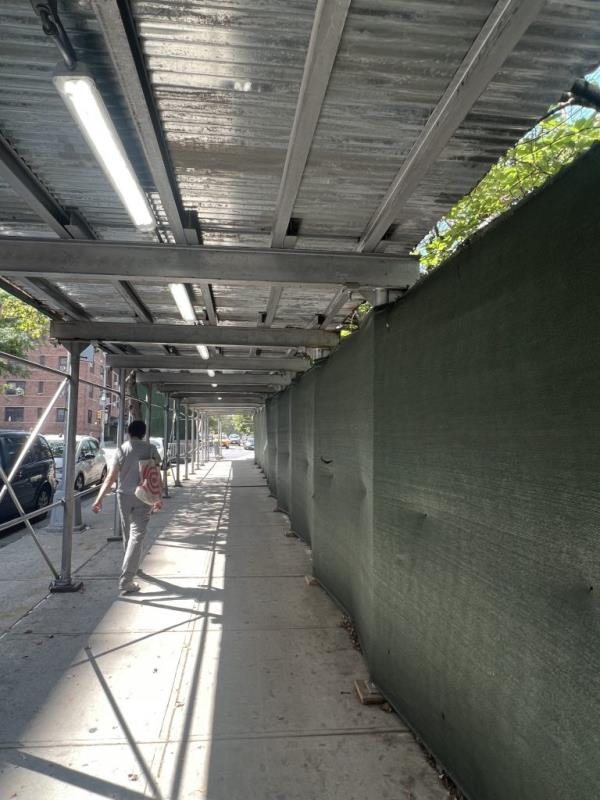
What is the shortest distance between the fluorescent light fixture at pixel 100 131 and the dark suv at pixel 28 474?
6.75 m

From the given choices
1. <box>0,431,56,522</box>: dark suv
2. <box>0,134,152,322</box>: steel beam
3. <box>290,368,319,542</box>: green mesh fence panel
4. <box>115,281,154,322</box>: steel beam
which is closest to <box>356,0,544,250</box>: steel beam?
<box>0,134,152,322</box>: steel beam

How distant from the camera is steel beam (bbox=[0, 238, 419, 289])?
385 centimetres

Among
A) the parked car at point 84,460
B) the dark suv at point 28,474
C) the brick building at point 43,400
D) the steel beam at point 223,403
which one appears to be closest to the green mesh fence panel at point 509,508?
the dark suv at point 28,474

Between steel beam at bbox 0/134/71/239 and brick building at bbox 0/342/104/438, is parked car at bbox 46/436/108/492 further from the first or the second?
brick building at bbox 0/342/104/438

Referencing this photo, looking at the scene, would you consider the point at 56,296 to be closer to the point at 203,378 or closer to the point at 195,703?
the point at 195,703

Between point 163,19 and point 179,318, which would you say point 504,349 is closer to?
point 163,19

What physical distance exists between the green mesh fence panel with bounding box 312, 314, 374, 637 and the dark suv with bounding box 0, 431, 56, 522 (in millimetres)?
5456

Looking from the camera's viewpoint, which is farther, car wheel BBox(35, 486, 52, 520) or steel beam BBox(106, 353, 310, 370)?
car wheel BBox(35, 486, 52, 520)

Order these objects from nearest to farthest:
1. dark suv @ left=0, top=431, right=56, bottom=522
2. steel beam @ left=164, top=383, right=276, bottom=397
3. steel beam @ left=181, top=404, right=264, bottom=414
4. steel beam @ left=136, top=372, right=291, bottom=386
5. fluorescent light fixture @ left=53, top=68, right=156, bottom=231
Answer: fluorescent light fixture @ left=53, top=68, right=156, bottom=231, dark suv @ left=0, top=431, right=56, bottom=522, steel beam @ left=136, top=372, right=291, bottom=386, steel beam @ left=164, top=383, right=276, bottom=397, steel beam @ left=181, top=404, right=264, bottom=414

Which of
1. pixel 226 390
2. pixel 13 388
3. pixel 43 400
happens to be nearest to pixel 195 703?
pixel 226 390

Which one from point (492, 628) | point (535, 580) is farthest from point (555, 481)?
point (492, 628)

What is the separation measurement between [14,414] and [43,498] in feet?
118

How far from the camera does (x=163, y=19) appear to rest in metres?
1.99

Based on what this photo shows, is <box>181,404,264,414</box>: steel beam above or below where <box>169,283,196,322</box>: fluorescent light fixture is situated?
below
